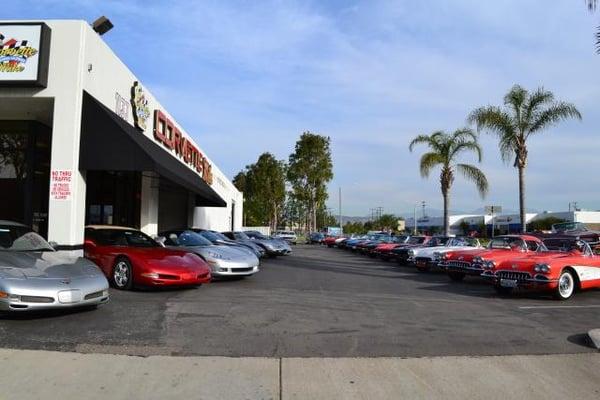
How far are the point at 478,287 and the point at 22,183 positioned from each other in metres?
12.7

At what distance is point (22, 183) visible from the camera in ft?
50.7

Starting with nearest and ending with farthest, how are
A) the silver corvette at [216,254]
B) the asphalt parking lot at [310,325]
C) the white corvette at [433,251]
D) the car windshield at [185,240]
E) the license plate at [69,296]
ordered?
the asphalt parking lot at [310,325] → the license plate at [69,296] → the silver corvette at [216,254] → the car windshield at [185,240] → the white corvette at [433,251]

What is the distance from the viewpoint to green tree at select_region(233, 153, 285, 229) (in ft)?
216

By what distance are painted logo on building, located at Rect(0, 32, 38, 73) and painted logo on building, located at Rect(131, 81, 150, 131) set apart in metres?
4.53

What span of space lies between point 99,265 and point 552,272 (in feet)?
30.9

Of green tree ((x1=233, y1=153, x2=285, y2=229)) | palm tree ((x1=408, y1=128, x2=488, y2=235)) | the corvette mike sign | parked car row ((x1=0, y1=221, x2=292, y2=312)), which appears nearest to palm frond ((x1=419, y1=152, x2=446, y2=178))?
palm tree ((x1=408, y1=128, x2=488, y2=235))

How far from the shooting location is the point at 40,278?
7559 mm

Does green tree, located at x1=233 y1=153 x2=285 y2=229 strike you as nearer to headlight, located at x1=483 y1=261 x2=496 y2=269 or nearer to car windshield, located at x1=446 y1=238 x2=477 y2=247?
car windshield, located at x1=446 y1=238 x2=477 y2=247

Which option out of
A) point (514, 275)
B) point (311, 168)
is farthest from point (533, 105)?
point (311, 168)

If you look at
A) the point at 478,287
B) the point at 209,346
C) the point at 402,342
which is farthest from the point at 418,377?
the point at 478,287

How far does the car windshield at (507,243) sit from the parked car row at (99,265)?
6474mm

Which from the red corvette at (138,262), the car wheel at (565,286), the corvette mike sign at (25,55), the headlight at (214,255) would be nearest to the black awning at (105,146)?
the corvette mike sign at (25,55)

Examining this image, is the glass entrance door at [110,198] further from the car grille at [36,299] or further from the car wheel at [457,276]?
the car grille at [36,299]

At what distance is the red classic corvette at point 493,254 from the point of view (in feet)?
44.4
